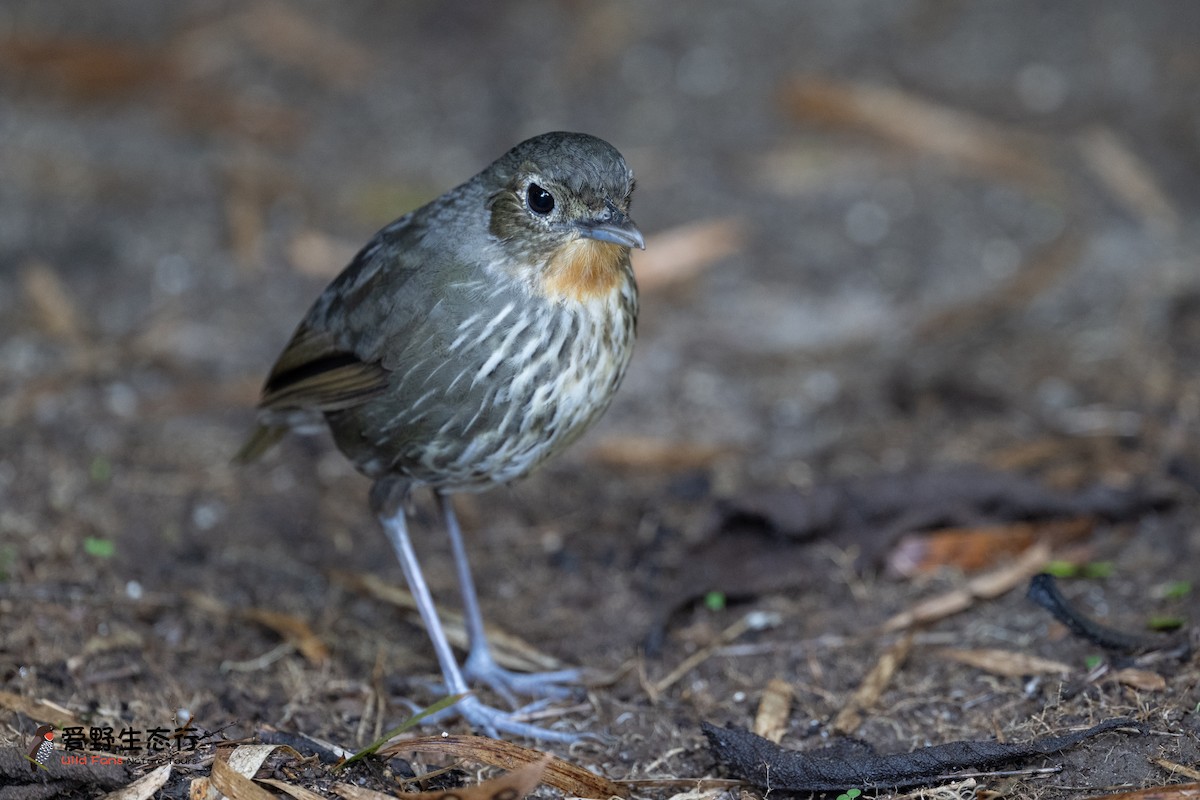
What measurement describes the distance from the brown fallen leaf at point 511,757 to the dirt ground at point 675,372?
90 mm

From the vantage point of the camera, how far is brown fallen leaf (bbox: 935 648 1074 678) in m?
4.36

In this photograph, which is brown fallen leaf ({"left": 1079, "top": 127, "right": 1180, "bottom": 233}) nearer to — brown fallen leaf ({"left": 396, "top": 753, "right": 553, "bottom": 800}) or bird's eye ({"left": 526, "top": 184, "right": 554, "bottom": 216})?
bird's eye ({"left": 526, "top": 184, "right": 554, "bottom": 216})

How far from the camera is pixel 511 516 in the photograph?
5875 millimetres

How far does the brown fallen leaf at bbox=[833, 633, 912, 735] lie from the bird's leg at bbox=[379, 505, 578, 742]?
89 cm

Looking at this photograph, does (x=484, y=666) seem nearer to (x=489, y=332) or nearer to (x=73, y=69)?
(x=489, y=332)

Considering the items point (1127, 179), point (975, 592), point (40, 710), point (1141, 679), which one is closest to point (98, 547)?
point (40, 710)

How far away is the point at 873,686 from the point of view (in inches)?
176

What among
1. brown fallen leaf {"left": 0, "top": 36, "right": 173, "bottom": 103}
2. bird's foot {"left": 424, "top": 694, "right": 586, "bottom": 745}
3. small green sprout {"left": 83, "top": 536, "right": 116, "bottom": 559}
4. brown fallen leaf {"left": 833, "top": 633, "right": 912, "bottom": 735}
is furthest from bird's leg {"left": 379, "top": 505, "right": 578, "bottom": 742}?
brown fallen leaf {"left": 0, "top": 36, "right": 173, "bottom": 103}

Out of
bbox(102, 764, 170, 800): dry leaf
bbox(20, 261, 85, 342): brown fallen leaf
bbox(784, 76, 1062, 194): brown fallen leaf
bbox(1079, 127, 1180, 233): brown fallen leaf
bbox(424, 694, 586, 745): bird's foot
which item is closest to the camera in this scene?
bbox(102, 764, 170, 800): dry leaf

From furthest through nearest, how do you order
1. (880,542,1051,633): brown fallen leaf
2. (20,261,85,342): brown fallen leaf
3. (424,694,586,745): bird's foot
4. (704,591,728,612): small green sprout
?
(20,261,85,342): brown fallen leaf
(704,591,728,612): small green sprout
(880,542,1051,633): brown fallen leaf
(424,694,586,745): bird's foot

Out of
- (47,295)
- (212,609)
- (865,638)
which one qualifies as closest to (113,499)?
(212,609)

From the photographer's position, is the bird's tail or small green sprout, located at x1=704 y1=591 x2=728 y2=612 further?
the bird's tail

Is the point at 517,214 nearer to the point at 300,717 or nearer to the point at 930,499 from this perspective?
the point at 300,717

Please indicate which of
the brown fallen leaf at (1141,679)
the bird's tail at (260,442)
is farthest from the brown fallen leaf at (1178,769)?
the bird's tail at (260,442)
